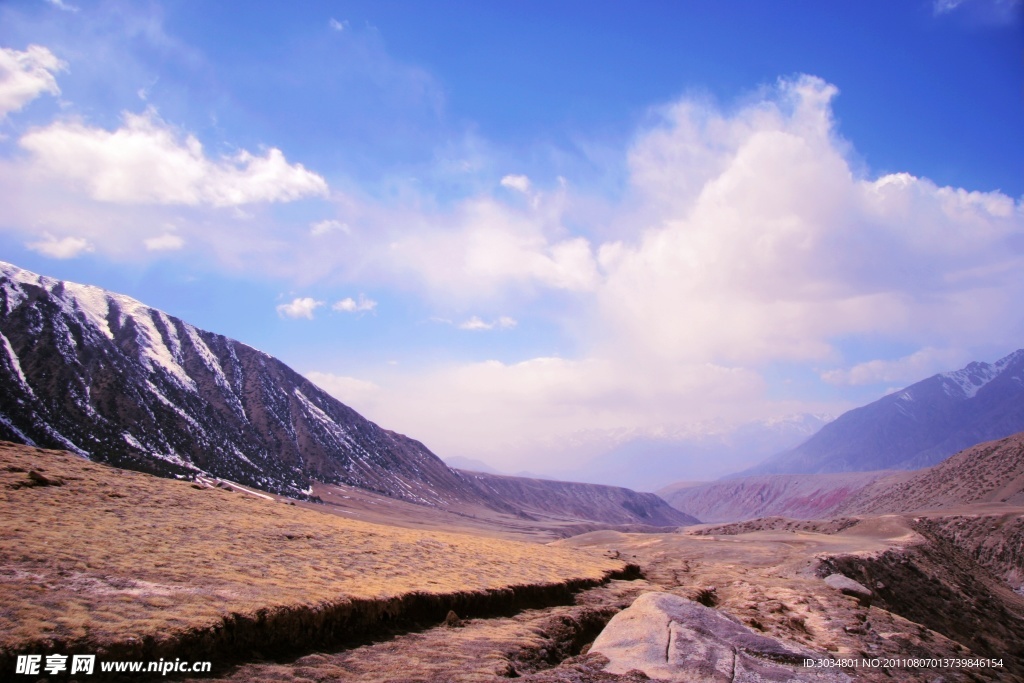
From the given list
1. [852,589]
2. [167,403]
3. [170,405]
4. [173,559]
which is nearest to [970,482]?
[852,589]

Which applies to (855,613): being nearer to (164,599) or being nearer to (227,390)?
(164,599)

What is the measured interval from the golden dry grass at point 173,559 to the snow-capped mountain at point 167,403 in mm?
71356

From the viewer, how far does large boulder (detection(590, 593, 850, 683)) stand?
34.8 ft

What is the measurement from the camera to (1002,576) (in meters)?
54.4

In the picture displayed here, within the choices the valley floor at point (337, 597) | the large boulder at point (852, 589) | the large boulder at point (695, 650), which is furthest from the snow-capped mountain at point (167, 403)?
the large boulder at point (695, 650)

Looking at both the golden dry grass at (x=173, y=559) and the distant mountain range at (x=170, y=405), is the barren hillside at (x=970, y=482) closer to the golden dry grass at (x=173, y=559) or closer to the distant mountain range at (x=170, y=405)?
the golden dry grass at (x=173, y=559)

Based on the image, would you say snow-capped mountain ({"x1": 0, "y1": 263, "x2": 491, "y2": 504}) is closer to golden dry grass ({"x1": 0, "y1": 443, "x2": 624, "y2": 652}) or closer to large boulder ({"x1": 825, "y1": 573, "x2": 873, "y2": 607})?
golden dry grass ({"x1": 0, "y1": 443, "x2": 624, "y2": 652})

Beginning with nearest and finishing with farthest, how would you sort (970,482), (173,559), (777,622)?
(173,559), (777,622), (970,482)

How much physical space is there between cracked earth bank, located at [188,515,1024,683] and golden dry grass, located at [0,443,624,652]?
84.8 inches

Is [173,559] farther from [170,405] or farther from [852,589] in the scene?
[170,405]

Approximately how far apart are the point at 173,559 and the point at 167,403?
377 ft

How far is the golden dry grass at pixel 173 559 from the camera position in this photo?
33.6 ft

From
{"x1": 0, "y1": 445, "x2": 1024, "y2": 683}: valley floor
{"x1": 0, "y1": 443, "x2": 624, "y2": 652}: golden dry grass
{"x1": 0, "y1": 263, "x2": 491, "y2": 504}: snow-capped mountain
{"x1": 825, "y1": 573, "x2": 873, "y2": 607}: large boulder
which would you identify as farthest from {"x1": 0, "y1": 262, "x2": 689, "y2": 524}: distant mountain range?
{"x1": 825, "y1": 573, "x2": 873, "y2": 607}: large boulder

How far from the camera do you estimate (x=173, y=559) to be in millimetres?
14680
